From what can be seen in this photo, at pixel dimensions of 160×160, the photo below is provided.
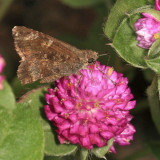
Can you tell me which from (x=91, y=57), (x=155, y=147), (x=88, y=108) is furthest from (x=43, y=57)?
(x=155, y=147)

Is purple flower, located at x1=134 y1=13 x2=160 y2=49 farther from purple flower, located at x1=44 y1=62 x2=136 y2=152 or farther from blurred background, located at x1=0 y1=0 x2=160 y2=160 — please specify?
blurred background, located at x1=0 y1=0 x2=160 y2=160

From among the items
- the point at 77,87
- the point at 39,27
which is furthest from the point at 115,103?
the point at 39,27

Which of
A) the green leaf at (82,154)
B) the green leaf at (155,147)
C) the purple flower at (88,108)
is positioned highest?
the purple flower at (88,108)

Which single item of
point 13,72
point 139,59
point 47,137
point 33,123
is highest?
point 139,59

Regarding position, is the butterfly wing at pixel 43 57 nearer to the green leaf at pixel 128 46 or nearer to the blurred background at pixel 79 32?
the green leaf at pixel 128 46

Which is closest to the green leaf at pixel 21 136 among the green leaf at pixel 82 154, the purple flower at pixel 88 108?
the purple flower at pixel 88 108

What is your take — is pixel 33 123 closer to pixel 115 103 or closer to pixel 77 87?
pixel 77 87
